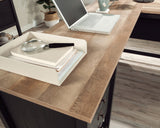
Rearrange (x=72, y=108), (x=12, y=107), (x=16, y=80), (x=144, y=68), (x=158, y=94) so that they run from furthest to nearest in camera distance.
→ 1. (x=144, y=68)
2. (x=158, y=94)
3. (x=12, y=107)
4. (x=16, y=80)
5. (x=72, y=108)

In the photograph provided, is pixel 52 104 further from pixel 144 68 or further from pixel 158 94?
pixel 144 68

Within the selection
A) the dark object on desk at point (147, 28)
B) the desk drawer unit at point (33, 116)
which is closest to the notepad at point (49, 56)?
the desk drawer unit at point (33, 116)

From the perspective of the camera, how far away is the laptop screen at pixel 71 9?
100 centimetres

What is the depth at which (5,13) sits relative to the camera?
4.66ft

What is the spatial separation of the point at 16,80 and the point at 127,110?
3.91ft

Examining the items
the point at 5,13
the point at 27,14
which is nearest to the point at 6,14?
the point at 5,13

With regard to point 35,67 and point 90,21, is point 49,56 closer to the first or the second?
point 35,67

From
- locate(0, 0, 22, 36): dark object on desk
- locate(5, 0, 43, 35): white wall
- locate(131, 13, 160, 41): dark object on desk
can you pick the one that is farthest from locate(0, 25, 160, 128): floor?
locate(5, 0, 43, 35): white wall

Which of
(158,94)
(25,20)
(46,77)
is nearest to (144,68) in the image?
(158,94)

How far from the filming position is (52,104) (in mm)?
512

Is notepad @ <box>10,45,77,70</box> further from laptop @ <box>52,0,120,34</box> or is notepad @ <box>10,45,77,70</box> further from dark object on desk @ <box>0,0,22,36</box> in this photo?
dark object on desk @ <box>0,0,22,36</box>

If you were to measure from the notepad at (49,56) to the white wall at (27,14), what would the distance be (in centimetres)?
287

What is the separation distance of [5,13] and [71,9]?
0.73 m

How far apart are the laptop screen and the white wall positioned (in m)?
2.46
